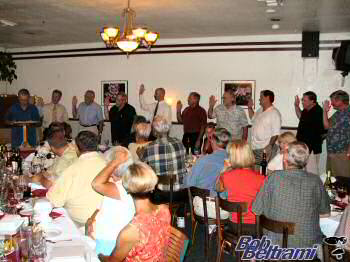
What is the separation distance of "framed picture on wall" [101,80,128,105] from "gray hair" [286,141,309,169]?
722 cm

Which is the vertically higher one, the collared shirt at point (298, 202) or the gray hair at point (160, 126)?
the gray hair at point (160, 126)

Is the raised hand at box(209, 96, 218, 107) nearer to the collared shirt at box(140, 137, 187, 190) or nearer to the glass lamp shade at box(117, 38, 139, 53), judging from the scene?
the glass lamp shade at box(117, 38, 139, 53)

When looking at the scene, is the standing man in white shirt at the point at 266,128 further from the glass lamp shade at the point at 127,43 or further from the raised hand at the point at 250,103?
the glass lamp shade at the point at 127,43

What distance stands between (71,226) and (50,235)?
0.24m

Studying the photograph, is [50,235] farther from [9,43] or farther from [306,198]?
[9,43]

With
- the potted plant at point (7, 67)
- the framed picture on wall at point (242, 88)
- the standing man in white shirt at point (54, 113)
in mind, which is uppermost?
the potted plant at point (7, 67)

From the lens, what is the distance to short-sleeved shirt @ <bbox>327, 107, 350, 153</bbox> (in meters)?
5.92

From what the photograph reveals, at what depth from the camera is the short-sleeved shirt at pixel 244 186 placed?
11.1 ft

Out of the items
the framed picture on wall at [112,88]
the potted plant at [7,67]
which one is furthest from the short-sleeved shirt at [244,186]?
the potted plant at [7,67]

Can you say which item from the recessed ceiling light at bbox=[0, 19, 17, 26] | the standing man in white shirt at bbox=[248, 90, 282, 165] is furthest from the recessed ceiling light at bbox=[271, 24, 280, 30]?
the recessed ceiling light at bbox=[0, 19, 17, 26]

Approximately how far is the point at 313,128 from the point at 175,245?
5142 millimetres

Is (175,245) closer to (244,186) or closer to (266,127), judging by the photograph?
(244,186)

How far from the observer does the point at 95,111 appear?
8688 mm

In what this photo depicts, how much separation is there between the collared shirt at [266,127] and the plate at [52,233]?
15.3ft
